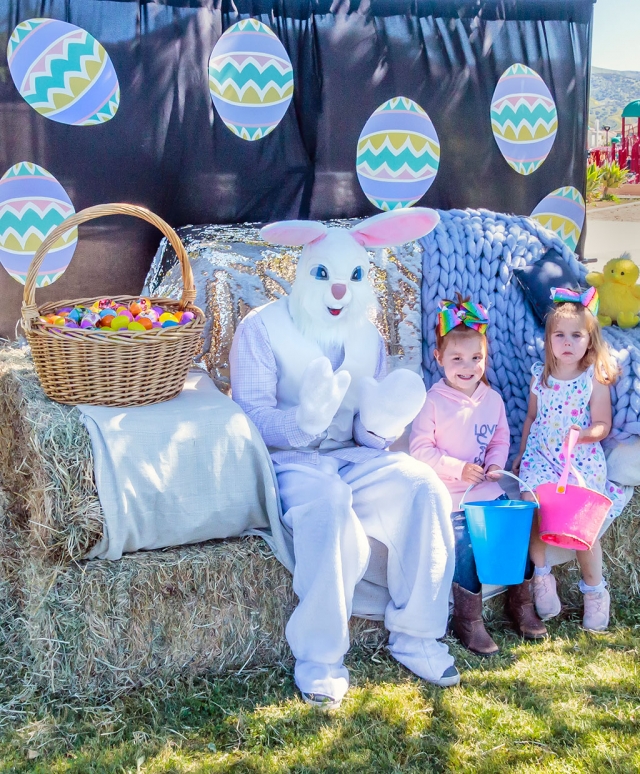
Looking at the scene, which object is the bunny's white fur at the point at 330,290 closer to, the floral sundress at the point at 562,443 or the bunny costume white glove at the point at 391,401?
the bunny costume white glove at the point at 391,401

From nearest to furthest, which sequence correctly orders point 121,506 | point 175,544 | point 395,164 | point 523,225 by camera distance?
point 121,506 → point 175,544 → point 523,225 → point 395,164

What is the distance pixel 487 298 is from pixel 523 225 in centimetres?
46

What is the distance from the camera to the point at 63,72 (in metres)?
3.63

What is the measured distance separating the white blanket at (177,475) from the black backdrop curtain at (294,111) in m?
1.63

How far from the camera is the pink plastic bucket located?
Result: 101 inches

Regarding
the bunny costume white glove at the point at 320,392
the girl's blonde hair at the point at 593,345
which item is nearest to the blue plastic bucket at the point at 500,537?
the bunny costume white glove at the point at 320,392

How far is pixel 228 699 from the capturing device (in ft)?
7.72

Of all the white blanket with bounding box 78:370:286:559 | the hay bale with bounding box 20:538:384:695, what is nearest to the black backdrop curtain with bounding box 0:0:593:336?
the white blanket with bounding box 78:370:286:559

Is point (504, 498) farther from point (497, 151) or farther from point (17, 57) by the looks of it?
point (17, 57)

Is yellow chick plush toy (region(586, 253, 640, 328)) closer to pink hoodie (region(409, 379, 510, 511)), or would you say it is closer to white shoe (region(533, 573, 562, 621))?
pink hoodie (region(409, 379, 510, 511))

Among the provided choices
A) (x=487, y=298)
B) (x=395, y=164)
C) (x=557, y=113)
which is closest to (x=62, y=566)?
(x=487, y=298)

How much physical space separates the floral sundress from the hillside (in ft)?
148

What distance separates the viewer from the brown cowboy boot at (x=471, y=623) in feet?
8.47

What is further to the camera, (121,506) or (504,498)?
(504,498)
